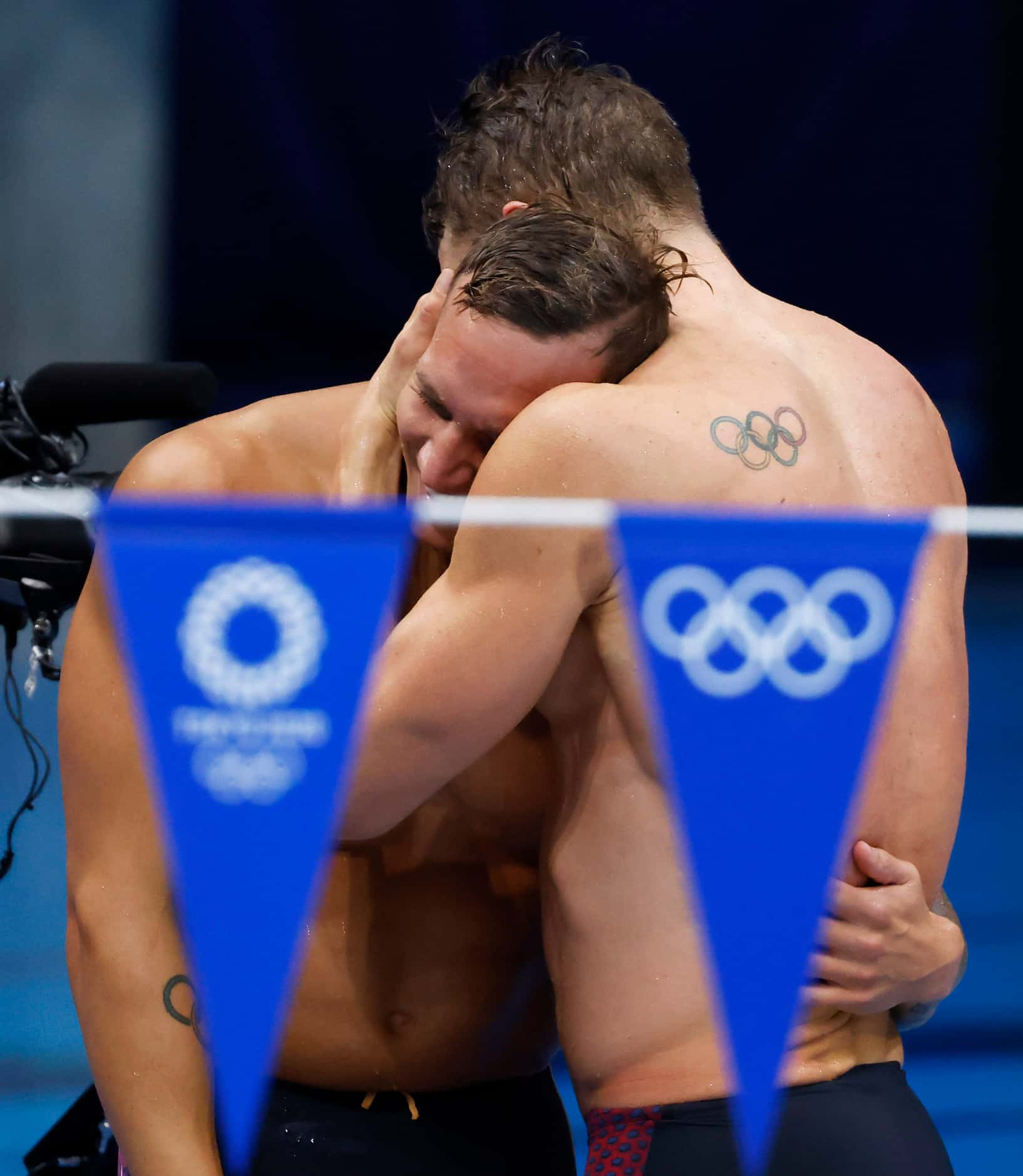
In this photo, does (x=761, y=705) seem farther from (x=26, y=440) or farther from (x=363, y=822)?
(x=26, y=440)

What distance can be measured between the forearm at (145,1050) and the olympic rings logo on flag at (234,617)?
0.51 m

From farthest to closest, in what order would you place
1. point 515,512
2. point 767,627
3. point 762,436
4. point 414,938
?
point 414,938 < point 762,436 < point 767,627 < point 515,512

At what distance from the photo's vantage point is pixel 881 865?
4.17 feet

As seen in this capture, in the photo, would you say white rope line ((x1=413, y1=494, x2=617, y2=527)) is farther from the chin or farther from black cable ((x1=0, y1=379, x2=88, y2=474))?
black cable ((x1=0, y1=379, x2=88, y2=474))

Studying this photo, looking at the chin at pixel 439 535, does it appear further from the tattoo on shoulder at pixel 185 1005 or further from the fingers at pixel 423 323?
the tattoo on shoulder at pixel 185 1005

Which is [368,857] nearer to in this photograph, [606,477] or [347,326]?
[606,477]

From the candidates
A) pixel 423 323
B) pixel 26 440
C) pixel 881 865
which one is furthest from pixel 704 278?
pixel 26 440

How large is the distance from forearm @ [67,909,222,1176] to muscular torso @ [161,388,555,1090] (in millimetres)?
146

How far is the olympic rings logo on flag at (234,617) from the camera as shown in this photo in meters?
1.00

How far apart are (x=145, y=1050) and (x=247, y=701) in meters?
0.58

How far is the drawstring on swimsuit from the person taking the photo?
158 cm

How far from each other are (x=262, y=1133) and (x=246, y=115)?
196cm

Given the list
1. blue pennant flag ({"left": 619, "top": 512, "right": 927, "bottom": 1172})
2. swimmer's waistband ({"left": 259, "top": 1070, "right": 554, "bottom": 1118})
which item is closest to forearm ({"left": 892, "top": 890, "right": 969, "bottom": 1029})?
blue pennant flag ({"left": 619, "top": 512, "right": 927, "bottom": 1172})

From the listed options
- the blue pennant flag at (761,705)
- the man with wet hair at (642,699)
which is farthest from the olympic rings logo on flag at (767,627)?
the man with wet hair at (642,699)
